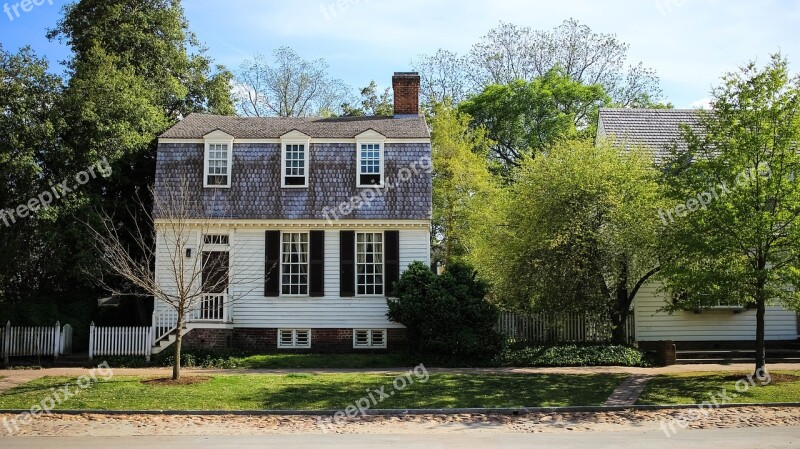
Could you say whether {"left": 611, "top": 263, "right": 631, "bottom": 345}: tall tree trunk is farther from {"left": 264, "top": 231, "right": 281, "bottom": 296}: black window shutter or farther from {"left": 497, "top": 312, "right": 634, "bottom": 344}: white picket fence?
{"left": 264, "top": 231, "right": 281, "bottom": 296}: black window shutter

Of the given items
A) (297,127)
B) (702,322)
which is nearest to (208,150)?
(297,127)

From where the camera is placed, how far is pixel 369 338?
23516 mm

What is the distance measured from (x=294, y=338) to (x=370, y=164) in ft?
21.4

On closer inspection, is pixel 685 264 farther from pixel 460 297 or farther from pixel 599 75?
pixel 599 75

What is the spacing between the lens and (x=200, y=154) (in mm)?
24438

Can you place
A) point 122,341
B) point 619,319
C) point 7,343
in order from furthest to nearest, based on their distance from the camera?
point 619,319 < point 122,341 < point 7,343

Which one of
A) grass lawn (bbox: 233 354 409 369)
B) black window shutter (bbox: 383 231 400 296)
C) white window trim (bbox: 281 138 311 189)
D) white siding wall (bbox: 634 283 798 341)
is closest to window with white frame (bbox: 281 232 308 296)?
white window trim (bbox: 281 138 311 189)

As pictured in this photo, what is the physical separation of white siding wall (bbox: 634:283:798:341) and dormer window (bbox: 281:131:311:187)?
488 inches

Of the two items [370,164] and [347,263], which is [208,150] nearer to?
[370,164]

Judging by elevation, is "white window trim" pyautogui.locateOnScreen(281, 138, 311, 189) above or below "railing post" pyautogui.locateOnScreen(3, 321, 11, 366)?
above

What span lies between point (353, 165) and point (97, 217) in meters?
8.81

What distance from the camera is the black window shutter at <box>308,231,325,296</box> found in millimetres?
23609

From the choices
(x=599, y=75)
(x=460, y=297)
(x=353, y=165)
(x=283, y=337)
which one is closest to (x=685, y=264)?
(x=460, y=297)

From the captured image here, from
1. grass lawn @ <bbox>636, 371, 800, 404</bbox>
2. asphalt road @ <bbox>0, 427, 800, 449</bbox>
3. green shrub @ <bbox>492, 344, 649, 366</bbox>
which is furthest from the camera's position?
green shrub @ <bbox>492, 344, 649, 366</bbox>
